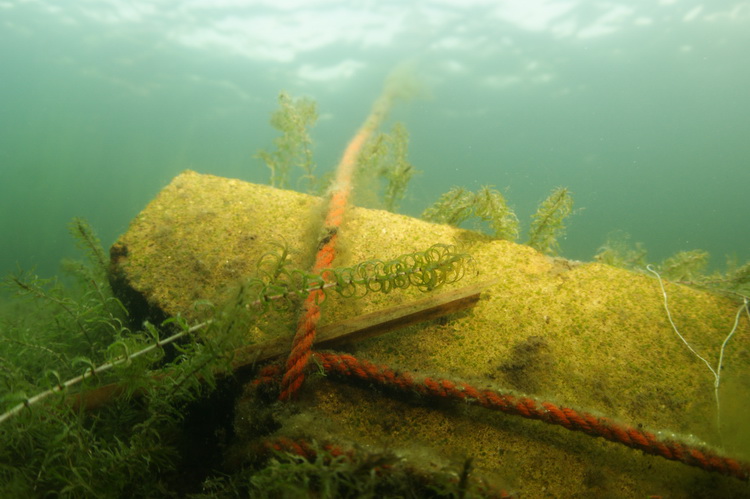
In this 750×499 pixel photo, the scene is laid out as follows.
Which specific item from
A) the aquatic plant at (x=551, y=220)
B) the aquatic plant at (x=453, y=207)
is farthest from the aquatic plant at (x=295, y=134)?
the aquatic plant at (x=551, y=220)

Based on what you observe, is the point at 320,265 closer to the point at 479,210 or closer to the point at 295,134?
the point at 479,210

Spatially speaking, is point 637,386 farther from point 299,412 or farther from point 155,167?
point 155,167

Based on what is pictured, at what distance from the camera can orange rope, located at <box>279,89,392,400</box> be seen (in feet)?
5.67

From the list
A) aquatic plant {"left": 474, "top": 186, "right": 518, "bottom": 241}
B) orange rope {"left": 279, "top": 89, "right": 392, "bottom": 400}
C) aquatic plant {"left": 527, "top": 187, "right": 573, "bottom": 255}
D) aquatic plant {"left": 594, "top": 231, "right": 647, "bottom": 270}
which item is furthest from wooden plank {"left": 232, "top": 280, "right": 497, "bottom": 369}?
aquatic plant {"left": 594, "top": 231, "right": 647, "bottom": 270}

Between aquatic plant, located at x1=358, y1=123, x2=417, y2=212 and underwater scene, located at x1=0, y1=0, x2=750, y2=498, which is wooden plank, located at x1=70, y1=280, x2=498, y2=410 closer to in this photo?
underwater scene, located at x1=0, y1=0, x2=750, y2=498

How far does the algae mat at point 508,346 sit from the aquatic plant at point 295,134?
232cm

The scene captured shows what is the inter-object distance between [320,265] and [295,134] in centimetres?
359

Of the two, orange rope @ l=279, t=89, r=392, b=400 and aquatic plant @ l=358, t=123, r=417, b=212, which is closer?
orange rope @ l=279, t=89, r=392, b=400

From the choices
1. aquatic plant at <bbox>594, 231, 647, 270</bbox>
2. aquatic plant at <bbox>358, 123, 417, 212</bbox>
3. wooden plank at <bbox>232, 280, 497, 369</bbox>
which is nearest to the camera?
wooden plank at <bbox>232, 280, 497, 369</bbox>

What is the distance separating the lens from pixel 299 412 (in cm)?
171

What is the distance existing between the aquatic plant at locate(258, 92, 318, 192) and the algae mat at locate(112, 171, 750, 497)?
7.61ft

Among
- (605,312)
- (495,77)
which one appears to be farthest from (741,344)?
(495,77)

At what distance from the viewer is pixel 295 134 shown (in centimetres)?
510

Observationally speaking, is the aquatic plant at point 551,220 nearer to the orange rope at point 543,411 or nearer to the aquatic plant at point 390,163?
the aquatic plant at point 390,163
